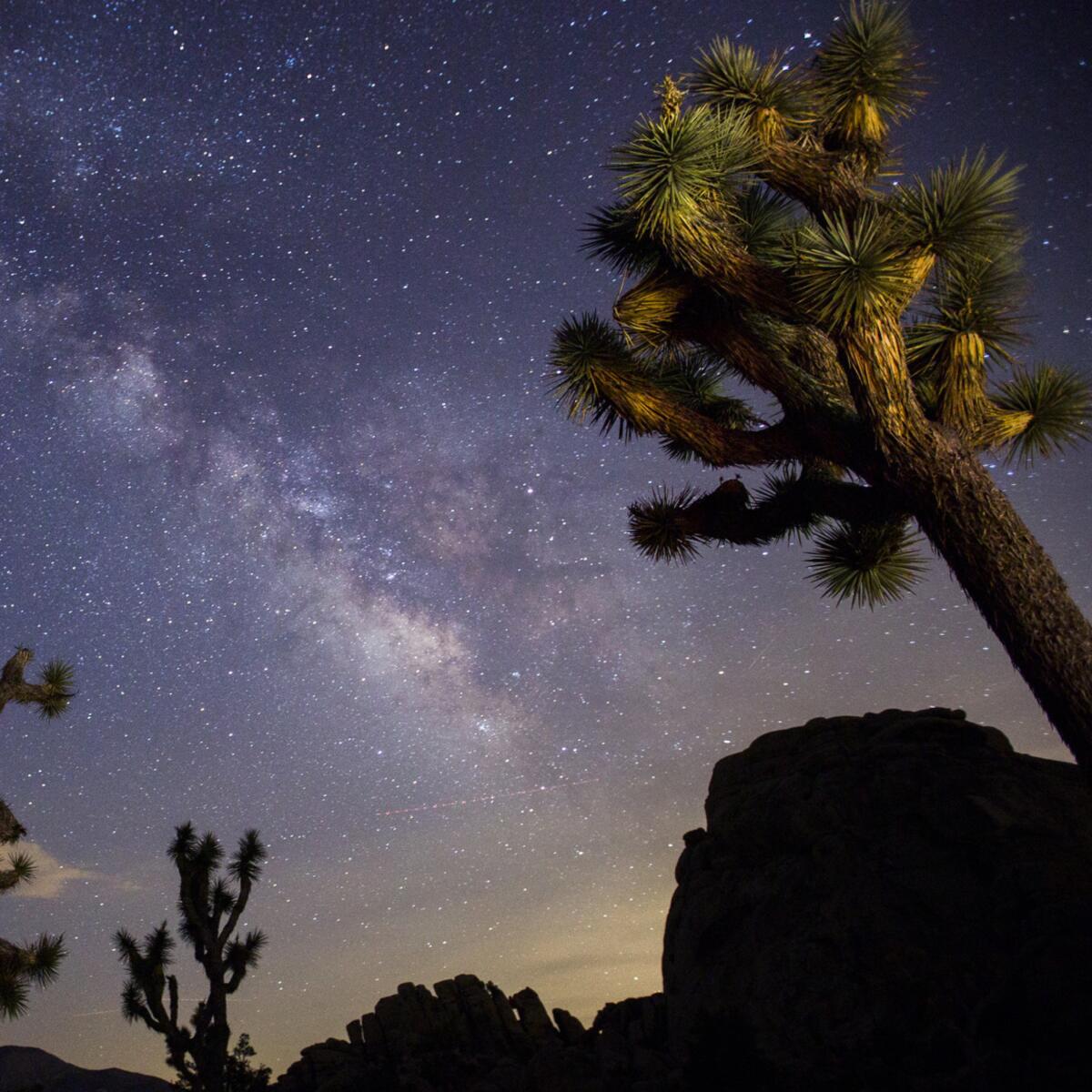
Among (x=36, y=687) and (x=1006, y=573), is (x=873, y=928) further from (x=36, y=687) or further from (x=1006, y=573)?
(x=36, y=687)

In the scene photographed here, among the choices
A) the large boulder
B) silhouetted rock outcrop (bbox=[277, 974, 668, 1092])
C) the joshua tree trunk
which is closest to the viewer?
the joshua tree trunk

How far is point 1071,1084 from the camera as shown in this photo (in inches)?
187

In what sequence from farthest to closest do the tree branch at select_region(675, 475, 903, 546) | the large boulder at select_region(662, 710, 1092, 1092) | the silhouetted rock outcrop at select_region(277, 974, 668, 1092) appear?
the silhouetted rock outcrop at select_region(277, 974, 668, 1092) → the tree branch at select_region(675, 475, 903, 546) → the large boulder at select_region(662, 710, 1092, 1092)

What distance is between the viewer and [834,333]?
6383mm

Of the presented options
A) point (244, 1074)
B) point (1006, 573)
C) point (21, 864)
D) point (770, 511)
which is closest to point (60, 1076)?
point (244, 1074)

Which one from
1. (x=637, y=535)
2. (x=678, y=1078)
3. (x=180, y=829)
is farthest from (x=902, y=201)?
(x=180, y=829)

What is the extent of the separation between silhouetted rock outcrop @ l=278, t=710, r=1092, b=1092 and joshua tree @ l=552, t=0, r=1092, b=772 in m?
2.17

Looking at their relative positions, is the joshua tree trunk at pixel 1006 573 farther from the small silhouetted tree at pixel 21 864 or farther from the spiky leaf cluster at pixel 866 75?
the small silhouetted tree at pixel 21 864

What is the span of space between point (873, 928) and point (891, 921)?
0.62ft

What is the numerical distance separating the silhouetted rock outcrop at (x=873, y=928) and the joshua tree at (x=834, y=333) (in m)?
2.17

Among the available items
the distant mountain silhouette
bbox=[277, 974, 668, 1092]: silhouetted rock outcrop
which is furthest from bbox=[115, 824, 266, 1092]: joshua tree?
the distant mountain silhouette

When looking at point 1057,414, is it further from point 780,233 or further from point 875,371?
point 780,233

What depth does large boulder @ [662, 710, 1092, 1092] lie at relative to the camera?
5.57 metres

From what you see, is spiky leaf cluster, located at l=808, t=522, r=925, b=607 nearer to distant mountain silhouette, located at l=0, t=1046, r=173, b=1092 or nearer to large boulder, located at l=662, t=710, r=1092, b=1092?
large boulder, located at l=662, t=710, r=1092, b=1092
